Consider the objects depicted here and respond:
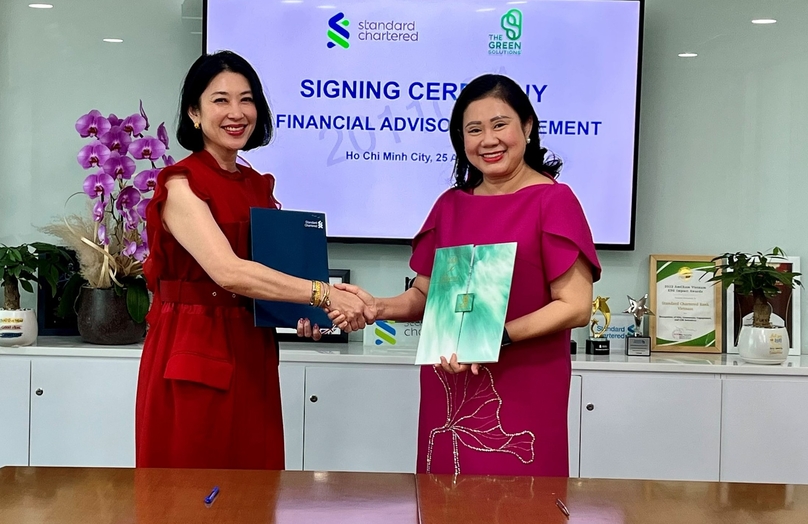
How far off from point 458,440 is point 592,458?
134 centimetres

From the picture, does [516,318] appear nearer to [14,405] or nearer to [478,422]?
[478,422]

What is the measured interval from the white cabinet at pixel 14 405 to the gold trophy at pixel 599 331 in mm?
2116

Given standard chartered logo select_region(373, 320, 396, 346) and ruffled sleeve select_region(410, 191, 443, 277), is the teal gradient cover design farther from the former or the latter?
standard chartered logo select_region(373, 320, 396, 346)

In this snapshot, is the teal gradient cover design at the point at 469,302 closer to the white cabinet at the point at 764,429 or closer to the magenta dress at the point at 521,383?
the magenta dress at the point at 521,383

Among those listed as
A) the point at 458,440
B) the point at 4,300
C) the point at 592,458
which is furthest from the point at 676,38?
the point at 4,300

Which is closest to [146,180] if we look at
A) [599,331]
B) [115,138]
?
[115,138]

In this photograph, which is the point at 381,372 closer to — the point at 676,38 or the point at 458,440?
the point at 458,440

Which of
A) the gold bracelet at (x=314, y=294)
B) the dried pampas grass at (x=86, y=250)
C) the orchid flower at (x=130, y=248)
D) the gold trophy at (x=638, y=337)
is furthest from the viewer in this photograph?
the gold trophy at (x=638, y=337)

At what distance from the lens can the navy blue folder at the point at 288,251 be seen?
2.35 meters

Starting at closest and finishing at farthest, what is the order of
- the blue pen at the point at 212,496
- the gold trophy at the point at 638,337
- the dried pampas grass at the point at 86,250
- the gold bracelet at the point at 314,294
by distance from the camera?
the blue pen at the point at 212,496 < the gold bracelet at the point at 314,294 < the dried pampas grass at the point at 86,250 < the gold trophy at the point at 638,337

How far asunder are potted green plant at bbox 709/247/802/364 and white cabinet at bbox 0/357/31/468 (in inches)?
103

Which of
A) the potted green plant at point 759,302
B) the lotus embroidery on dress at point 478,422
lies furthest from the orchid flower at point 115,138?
the potted green plant at point 759,302

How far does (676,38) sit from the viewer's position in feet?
12.7

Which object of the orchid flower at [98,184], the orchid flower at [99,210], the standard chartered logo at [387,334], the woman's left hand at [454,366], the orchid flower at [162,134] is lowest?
the standard chartered logo at [387,334]
